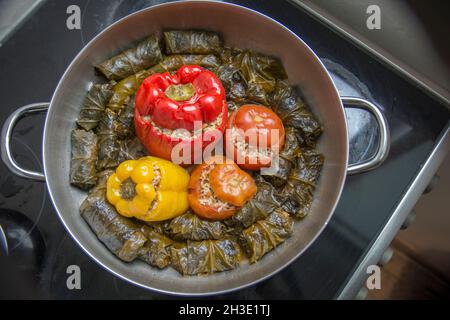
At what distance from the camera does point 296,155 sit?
2586 mm

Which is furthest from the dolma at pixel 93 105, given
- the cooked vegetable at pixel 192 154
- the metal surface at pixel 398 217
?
the metal surface at pixel 398 217

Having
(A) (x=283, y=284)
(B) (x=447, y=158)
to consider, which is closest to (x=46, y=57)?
(A) (x=283, y=284)

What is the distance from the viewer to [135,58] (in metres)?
2.61

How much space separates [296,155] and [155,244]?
939mm

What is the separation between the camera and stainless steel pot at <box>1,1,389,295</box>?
2336 millimetres

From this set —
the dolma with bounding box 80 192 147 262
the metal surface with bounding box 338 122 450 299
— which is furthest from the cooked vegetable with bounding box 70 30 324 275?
the metal surface with bounding box 338 122 450 299

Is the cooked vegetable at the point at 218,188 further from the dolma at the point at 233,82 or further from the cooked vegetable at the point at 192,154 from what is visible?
the dolma at the point at 233,82

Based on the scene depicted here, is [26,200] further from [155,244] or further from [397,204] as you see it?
[397,204]

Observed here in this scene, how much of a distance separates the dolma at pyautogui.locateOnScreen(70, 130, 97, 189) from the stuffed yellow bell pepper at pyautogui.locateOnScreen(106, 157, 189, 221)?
0.45 feet

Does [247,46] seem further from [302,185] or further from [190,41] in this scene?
[302,185]

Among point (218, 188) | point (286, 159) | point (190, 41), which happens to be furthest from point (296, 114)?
point (190, 41)

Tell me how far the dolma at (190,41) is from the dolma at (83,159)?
0.70 m

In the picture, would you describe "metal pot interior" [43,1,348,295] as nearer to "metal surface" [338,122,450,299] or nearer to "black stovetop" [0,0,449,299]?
"black stovetop" [0,0,449,299]

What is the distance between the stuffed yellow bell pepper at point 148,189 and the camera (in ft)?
7.64
